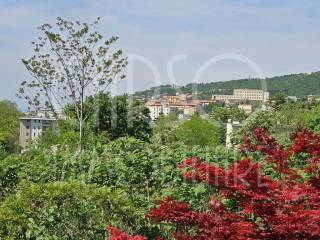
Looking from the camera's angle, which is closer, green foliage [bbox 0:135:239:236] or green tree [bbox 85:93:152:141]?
green foliage [bbox 0:135:239:236]

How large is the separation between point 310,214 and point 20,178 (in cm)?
569

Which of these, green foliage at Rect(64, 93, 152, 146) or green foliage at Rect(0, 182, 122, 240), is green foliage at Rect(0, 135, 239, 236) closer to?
green foliage at Rect(0, 182, 122, 240)

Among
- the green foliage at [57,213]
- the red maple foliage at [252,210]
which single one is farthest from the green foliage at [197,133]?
the red maple foliage at [252,210]

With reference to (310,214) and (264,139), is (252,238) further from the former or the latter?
(264,139)

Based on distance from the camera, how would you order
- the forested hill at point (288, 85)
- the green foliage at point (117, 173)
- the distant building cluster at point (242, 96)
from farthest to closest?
the forested hill at point (288, 85)
the distant building cluster at point (242, 96)
the green foliage at point (117, 173)

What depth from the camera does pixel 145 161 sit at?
8.70 meters

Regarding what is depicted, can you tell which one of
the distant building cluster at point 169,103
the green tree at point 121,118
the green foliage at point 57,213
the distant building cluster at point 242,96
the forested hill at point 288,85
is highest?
the forested hill at point 288,85

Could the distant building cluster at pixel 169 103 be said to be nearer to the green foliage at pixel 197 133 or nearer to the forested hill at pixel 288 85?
the green foliage at pixel 197 133

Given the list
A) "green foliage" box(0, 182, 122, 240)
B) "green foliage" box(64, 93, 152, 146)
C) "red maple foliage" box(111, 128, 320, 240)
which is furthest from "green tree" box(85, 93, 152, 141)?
"red maple foliage" box(111, 128, 320, 240)

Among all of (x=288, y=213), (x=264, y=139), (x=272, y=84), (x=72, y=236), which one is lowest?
(x=72, y=236)

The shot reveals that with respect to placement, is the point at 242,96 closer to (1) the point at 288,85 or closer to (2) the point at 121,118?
(1) the point at 288,85

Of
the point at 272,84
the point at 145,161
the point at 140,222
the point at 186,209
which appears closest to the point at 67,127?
the point at 145,161

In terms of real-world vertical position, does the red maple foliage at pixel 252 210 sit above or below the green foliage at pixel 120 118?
below

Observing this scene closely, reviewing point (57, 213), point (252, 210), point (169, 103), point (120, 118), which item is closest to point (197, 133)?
point (120, 118)
